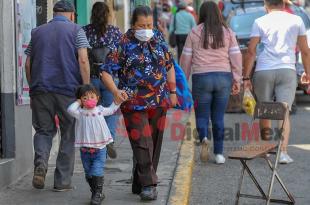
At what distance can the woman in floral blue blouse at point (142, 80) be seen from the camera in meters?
6.23

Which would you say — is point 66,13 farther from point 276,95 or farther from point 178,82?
point 276,95

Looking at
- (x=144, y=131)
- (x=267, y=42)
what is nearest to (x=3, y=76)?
(x=144, y=131)

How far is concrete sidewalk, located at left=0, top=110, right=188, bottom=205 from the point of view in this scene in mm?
6469

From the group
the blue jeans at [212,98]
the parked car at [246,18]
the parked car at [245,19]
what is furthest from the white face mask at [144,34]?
the parked car at [246,18]

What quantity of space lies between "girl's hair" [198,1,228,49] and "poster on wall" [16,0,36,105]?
193 centimetres

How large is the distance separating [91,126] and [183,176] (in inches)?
72.7

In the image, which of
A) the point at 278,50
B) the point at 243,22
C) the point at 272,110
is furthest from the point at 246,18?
the point at 272,110

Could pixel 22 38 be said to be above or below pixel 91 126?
above

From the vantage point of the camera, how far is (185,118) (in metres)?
11.8

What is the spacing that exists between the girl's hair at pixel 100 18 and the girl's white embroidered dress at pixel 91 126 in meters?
2.09

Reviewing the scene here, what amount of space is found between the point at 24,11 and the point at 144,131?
195 cm

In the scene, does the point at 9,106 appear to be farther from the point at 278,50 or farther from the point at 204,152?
the point at 278,50

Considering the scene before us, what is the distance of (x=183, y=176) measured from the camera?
765 cm

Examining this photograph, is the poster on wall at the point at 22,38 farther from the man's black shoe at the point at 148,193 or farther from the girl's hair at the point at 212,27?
the girl's hair at the point at 212,27
